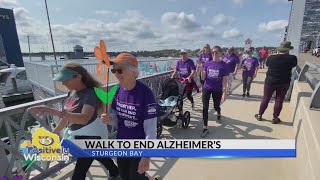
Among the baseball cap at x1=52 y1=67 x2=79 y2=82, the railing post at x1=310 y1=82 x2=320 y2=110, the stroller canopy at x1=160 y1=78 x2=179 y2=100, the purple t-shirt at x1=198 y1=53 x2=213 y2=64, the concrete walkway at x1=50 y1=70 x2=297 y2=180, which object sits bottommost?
the concrete walkway at x1=50 y1=70 x2=297 y2=180

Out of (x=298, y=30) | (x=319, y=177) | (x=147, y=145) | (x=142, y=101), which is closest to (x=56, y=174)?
(x=147, y=145)

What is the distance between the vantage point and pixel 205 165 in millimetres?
3855

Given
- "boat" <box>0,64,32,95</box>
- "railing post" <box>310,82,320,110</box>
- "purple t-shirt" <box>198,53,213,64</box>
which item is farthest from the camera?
"boat" <box>0,64,32,95</box>

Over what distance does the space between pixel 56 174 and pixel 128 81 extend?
220 cm

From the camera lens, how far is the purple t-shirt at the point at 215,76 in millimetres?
5074

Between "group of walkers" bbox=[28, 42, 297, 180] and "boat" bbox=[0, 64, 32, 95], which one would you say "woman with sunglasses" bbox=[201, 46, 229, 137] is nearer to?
"group of walkers" bbox=[28, 42, 297, 180]

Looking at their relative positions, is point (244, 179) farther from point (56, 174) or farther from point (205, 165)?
point (56, 174)

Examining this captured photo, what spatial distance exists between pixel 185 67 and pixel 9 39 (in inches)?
867

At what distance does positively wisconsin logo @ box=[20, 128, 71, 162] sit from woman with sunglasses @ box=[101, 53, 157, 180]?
675 millimetres

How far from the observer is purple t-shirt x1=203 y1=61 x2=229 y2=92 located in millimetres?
5074

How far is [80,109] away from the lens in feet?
7.98

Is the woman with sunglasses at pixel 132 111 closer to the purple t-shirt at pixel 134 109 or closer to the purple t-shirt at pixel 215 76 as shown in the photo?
the purple t-shirt at pixel 134 109

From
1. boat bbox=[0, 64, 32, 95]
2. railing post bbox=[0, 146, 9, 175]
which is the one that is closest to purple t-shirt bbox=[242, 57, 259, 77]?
railing post bbox=[0, 146, 9, 175]

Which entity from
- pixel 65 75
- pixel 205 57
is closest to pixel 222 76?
pixel 205 57
